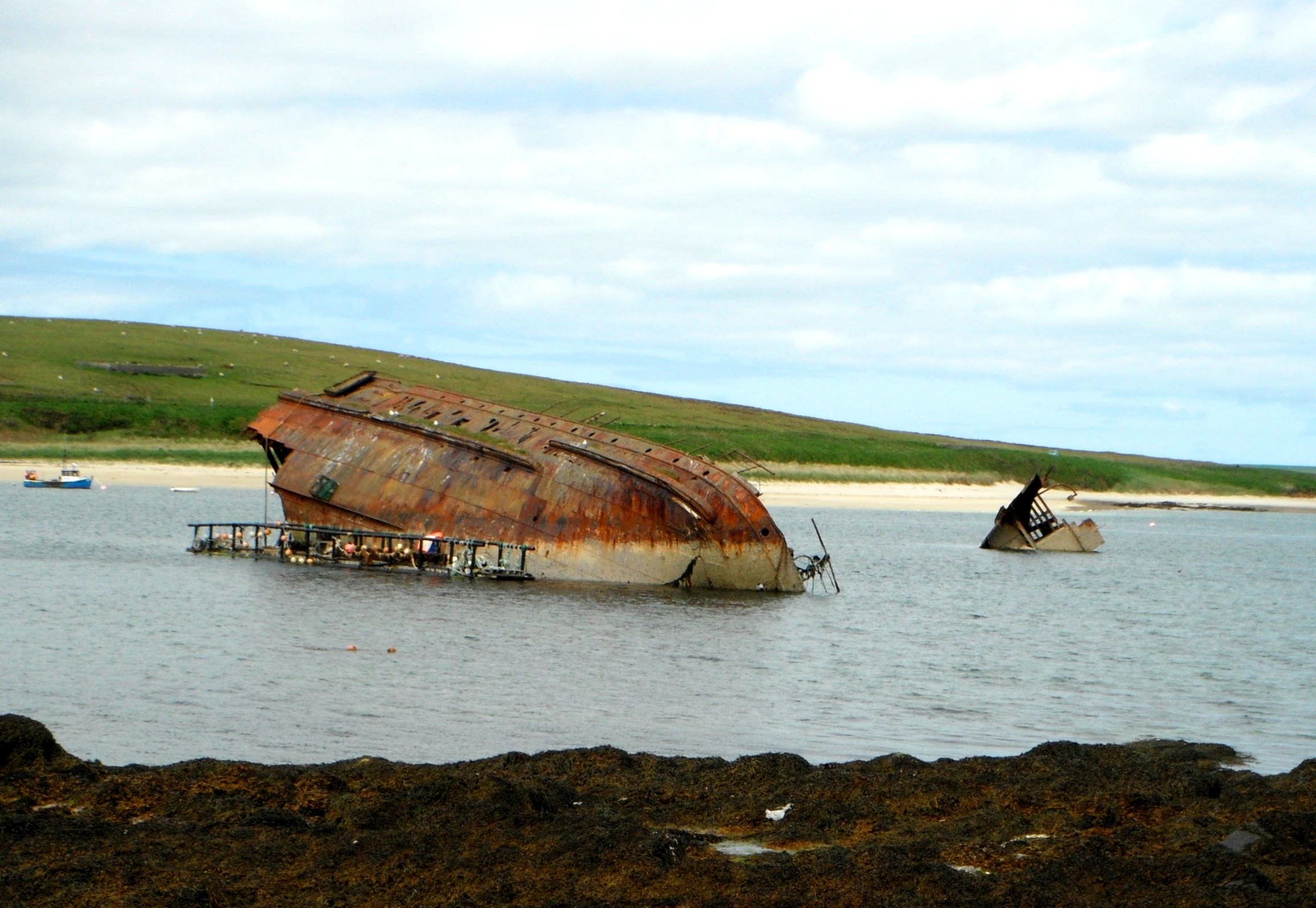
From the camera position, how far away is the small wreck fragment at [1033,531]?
5812cm

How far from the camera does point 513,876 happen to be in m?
8.87

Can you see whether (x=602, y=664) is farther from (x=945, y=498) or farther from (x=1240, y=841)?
(x=945, y=498)

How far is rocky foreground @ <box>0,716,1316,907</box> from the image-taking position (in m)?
8.56

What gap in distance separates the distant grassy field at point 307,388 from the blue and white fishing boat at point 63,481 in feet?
20.5

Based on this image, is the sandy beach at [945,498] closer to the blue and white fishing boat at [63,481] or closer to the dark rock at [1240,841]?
the blue and white fishing boat at [63,481]

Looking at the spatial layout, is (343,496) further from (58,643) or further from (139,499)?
(139,499)

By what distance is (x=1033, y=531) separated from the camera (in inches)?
2318

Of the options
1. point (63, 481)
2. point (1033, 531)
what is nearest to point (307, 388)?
point (63, 481)

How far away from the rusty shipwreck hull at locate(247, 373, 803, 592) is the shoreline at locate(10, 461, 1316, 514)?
3108 cm

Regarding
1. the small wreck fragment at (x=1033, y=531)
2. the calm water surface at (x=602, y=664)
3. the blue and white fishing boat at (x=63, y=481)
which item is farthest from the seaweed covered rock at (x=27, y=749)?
the blue and white fishing boat at (x=63, y=481)

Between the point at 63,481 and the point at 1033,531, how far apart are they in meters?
43.2

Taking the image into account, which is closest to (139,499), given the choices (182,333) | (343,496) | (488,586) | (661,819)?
(343,496)

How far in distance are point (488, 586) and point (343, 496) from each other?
5.44 meters

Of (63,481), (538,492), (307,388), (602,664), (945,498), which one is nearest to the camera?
(602,664)
